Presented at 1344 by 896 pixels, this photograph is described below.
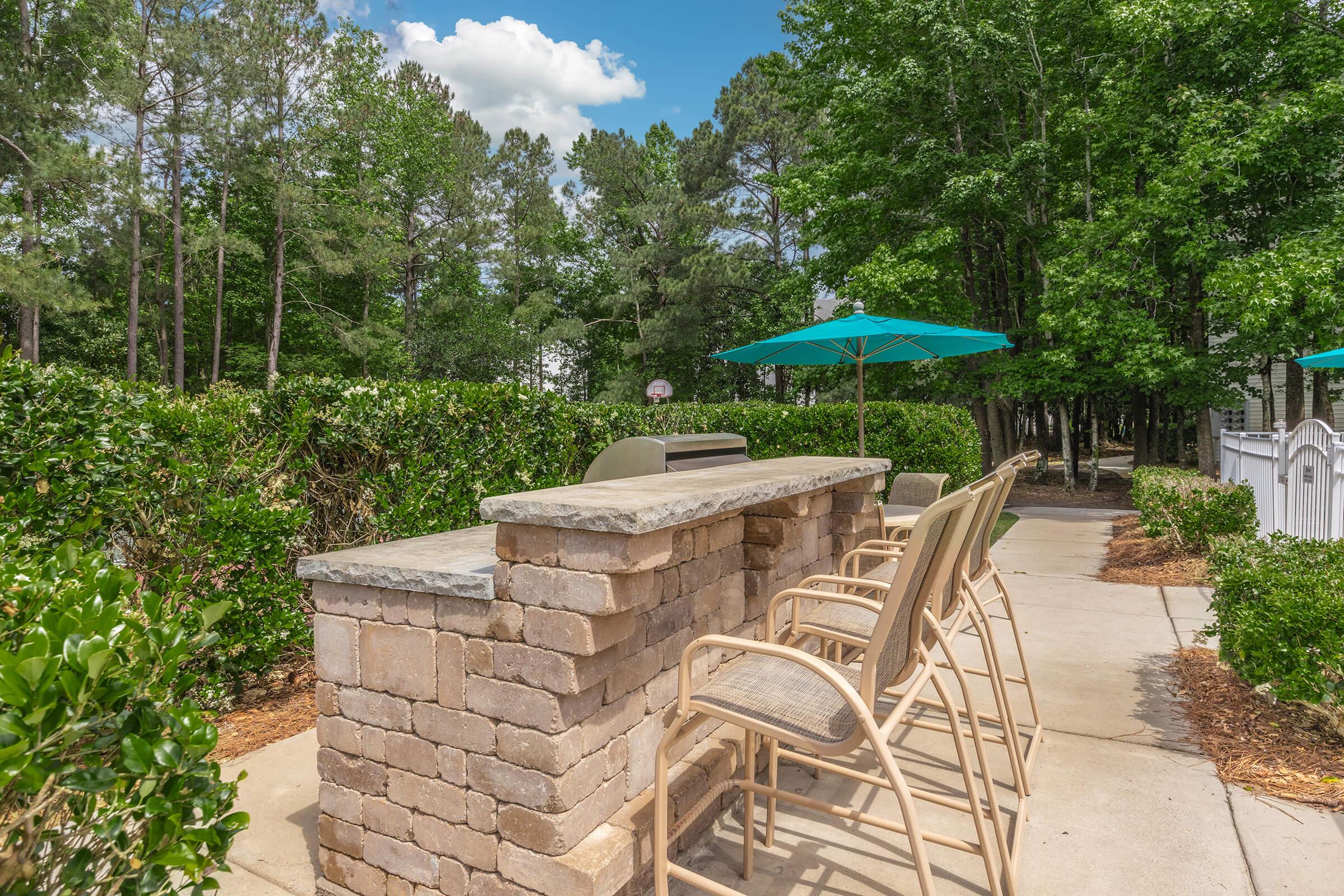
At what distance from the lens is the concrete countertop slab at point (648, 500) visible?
6.00 ft

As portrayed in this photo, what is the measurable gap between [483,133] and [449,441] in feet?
86.7

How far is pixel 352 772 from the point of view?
2336 millimetres

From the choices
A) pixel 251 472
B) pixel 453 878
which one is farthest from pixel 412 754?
pixel 251 472

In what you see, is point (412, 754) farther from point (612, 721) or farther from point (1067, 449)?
point (1067, 449)

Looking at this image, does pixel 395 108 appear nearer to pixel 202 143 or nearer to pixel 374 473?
pixel 202 143

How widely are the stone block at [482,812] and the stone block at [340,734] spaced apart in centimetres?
46

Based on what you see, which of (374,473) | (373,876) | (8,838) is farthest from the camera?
(374,473)

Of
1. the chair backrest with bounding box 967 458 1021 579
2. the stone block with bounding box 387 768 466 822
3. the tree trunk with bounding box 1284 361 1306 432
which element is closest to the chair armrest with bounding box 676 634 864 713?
the stone block with bounding box 387 768 466 822

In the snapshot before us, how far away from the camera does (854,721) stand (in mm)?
1794

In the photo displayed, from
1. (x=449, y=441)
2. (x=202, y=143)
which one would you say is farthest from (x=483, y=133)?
(x=449, y=441)

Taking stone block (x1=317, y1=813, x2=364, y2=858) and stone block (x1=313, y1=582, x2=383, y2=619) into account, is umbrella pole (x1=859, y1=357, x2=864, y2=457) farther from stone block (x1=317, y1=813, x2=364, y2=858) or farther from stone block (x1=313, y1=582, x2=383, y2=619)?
stone block (x1=317, y1=813, x2=364, y2=858)

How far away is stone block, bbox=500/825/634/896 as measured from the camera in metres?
1.95

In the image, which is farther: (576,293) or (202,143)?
(576,293)

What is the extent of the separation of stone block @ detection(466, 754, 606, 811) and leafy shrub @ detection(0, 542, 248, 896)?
0.88 metres
